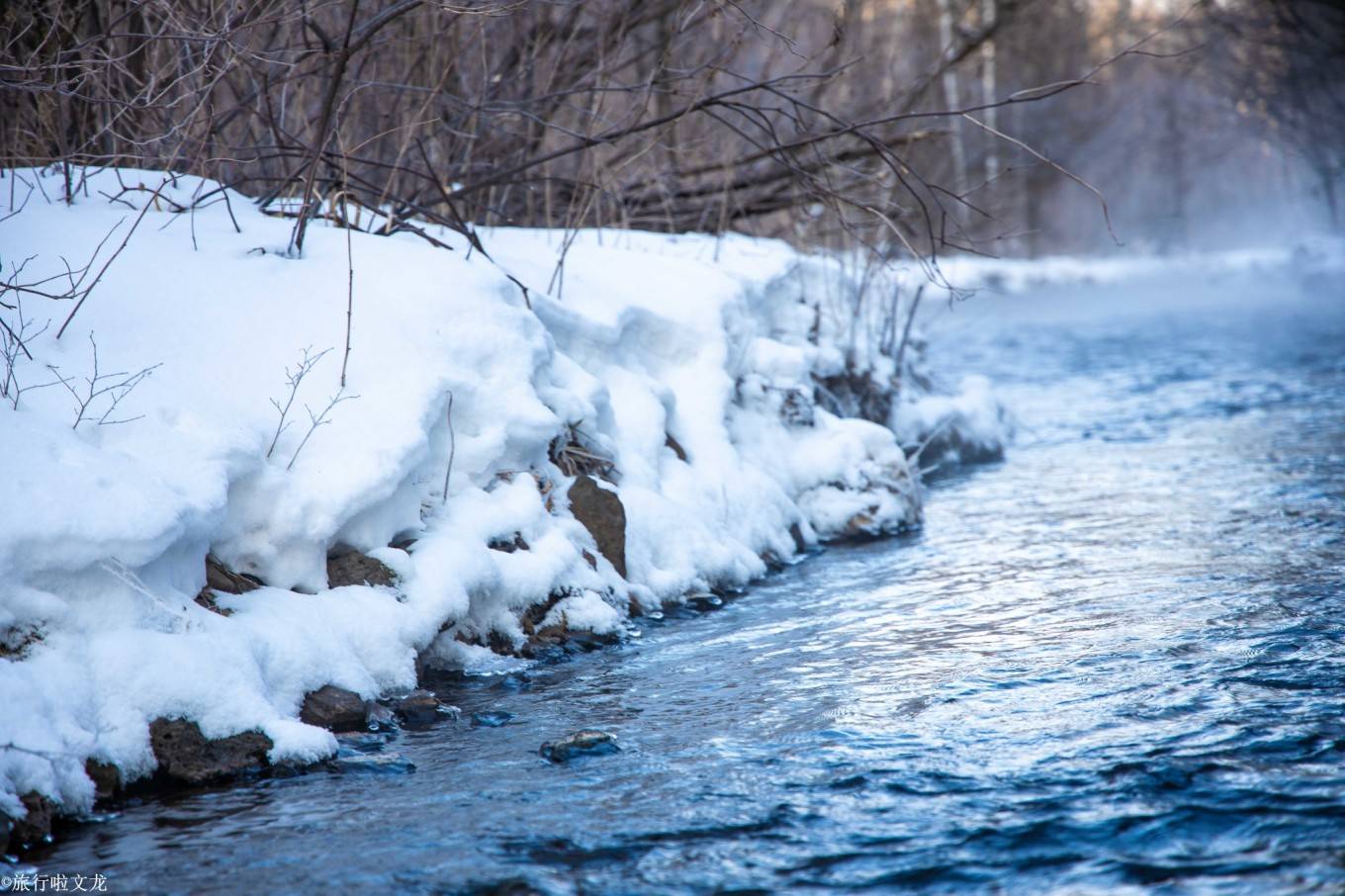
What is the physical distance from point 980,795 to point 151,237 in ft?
11.0

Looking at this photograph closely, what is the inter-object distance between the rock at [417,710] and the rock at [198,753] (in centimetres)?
45

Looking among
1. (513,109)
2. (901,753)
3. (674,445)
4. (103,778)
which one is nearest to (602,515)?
(674,445)

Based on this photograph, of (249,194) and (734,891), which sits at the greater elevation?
(249,194)

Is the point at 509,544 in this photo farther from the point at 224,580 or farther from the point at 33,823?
the point at 33,823

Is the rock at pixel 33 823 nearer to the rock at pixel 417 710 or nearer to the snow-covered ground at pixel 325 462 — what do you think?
the snow-covered ground at pixel 325 462

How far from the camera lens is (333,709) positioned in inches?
121

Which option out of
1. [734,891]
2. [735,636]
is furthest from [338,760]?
[735,636]

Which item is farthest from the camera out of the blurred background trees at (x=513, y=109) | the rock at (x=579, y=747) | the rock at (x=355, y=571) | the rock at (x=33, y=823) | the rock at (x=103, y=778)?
the blurred background trees at (x=513, y=109)

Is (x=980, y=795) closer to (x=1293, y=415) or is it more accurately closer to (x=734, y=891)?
(x=734, y=891)

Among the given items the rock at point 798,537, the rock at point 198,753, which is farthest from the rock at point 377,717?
the rock at point 798,537

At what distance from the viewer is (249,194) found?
543 cm

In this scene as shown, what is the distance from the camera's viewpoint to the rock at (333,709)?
305cm

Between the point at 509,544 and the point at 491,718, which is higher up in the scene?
the point at 509,544

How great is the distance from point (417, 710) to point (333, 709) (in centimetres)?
24
